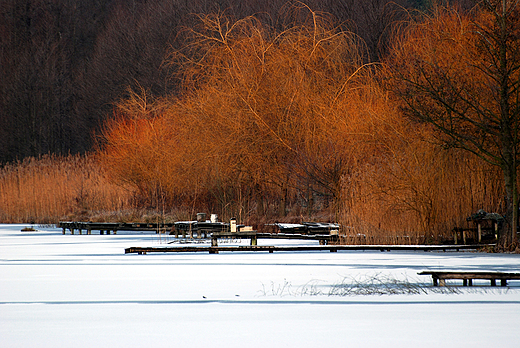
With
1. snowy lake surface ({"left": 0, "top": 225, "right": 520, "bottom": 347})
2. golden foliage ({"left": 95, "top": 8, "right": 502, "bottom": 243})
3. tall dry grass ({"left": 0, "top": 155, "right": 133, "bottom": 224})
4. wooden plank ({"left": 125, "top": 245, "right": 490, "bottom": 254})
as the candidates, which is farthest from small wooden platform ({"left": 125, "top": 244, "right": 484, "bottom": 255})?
tall dry grass ({"left": 0, "top": 155, "right": 133, "bottom": 224})

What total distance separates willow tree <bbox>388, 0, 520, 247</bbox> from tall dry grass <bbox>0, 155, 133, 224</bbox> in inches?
463

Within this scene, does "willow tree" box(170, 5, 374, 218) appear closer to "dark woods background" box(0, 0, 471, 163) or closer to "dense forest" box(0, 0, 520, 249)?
"dense forest" box(0, 0, 520, 249)

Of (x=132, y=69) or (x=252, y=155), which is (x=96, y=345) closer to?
(x=252, y=155)

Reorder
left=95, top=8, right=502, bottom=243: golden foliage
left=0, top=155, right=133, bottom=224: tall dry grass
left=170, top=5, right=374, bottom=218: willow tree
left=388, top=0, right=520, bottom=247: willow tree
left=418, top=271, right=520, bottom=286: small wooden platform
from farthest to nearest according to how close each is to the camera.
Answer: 1. left=0, top=155, right=133, bottom=224: tall dry grass
2. left=170, top=5, right=374, bottom=218: willow tree
3. left=95, top=8, right=502, bottom=243: golden foliage
4. left=388, top=0, right=520, bottom=247: willow tree
5. left=418, top=271, right=520, bottom=286: small wooden platform

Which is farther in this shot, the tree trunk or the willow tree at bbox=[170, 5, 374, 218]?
the willow tree at bbox=[170, 5, 374, 218]

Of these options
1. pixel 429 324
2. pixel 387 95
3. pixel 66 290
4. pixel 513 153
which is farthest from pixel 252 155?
pixel 429 324

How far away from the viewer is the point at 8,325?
24.3 feet

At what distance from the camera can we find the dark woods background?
4903cm

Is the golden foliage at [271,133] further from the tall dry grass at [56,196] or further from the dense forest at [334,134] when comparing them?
the tall dry grass at [56,196]

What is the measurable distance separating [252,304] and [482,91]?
1073 cm

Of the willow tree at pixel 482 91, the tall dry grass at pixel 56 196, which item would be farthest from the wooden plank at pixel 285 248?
the tall dry grass at pixel 56 196

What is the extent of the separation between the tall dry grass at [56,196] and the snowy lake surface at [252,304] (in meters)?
13.1

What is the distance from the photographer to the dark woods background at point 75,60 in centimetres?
4903

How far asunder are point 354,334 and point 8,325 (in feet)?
10.0
